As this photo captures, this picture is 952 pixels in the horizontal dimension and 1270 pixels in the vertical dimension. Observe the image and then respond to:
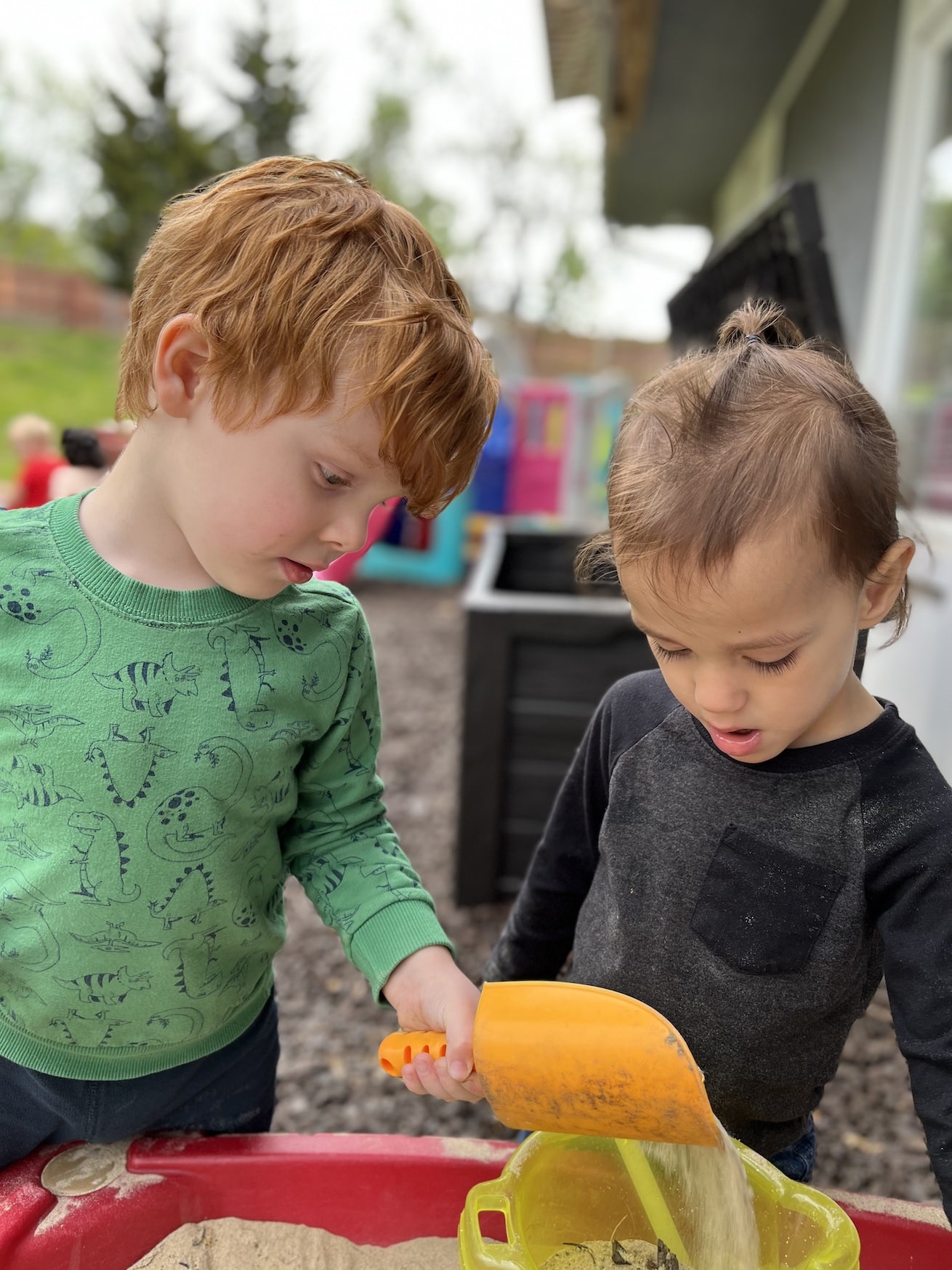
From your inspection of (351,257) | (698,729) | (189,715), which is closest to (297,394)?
(351,257)

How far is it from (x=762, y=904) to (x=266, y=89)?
85.4ft

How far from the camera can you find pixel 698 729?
0.95 metres

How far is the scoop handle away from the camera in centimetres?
90

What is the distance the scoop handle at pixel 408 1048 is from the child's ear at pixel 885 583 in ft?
1.66

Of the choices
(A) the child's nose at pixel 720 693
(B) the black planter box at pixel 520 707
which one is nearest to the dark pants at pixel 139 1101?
(A) the child's nose at pixel 720 693

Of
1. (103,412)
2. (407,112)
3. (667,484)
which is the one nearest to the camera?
(667,484)

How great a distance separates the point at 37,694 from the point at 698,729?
584 mm

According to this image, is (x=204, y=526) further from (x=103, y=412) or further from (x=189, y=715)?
(x=103, y=412)

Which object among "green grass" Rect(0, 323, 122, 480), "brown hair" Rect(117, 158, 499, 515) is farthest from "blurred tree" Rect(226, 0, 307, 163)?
"brown hair" Rect(117, 158, 499, 515)

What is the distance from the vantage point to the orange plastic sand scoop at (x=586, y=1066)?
2.53 ft

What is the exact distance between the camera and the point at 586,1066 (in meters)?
0.80

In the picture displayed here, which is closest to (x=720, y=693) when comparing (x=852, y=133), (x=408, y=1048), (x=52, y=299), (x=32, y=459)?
(x=408, y=1048)

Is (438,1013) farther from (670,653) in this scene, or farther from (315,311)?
(315,311)

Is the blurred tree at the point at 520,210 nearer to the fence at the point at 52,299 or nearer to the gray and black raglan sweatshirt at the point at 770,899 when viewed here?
the fence at the point at 52,299
